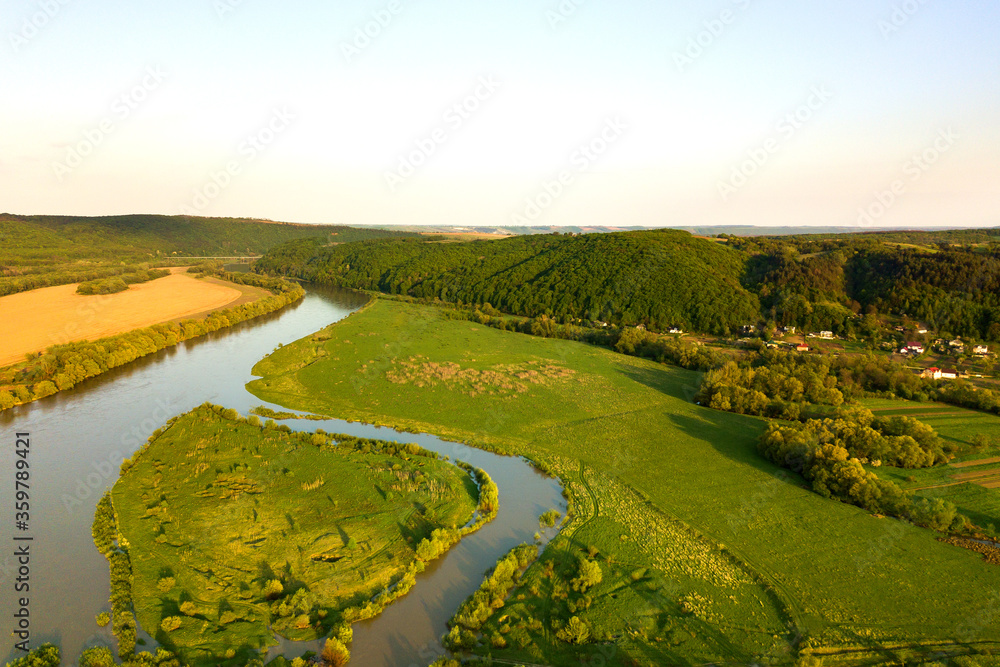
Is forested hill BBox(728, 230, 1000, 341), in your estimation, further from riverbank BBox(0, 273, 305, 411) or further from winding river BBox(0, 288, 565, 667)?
riverbank BBox(0, 273, 305, 411)

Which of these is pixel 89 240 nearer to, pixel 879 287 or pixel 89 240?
pixel 89 240

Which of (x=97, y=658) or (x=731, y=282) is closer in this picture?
(x=97, y=658)

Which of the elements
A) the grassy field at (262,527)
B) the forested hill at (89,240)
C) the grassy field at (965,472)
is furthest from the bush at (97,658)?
the forested hill at (89,240)

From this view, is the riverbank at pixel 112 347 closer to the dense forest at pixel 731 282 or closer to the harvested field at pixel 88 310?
the harvested field at pixel 88 310

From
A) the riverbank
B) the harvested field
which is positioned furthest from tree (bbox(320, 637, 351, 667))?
the harvested field

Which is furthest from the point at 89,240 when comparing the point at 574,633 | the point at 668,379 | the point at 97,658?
the point at 574,633
